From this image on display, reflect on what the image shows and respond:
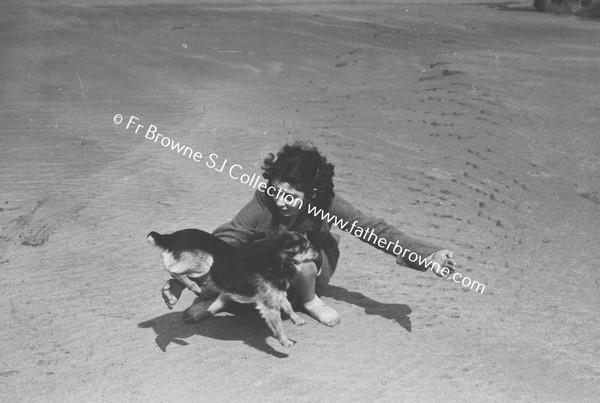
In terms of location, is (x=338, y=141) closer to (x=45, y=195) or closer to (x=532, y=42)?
(x=45, y=195)

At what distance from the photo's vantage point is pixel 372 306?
6.04 meters

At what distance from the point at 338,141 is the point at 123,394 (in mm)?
5713

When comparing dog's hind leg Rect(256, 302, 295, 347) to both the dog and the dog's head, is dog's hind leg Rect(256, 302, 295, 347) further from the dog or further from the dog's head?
the dog's head

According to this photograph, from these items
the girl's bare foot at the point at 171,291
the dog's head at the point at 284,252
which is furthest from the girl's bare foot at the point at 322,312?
the girl's bare foot at the point at 171,291

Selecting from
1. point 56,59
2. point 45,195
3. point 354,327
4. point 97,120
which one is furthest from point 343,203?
point 56,59

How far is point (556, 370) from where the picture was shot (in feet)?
17.1

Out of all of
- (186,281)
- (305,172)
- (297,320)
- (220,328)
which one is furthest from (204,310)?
(305,172)

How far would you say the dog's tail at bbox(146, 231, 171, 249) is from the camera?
5.09 meters

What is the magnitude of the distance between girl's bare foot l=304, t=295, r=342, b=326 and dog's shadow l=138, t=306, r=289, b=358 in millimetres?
319

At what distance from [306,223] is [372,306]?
86cm

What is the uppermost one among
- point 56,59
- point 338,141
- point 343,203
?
point 343,203

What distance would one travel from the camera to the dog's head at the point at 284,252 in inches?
203

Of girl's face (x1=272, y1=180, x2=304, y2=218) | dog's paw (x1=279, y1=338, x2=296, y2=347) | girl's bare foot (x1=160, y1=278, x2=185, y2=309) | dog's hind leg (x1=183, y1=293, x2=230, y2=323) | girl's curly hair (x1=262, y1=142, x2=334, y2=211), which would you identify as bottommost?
dog's hind leg (x1=183, y1=293, x2=230, y2=323)

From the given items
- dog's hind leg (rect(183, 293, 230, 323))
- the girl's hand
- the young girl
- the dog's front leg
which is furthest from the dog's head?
the girl's hand
